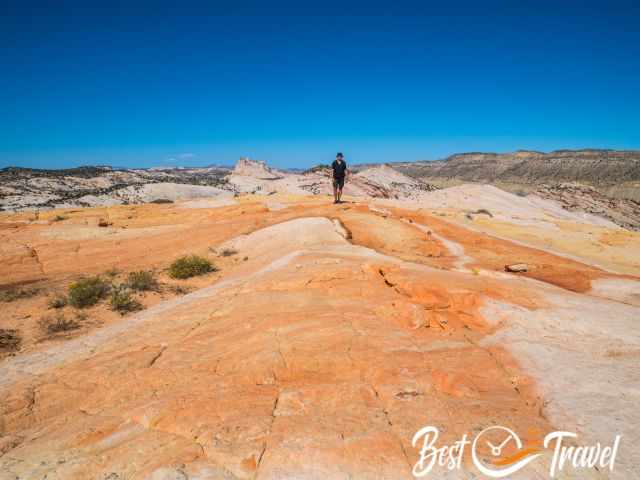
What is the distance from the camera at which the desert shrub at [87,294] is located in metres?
8.45

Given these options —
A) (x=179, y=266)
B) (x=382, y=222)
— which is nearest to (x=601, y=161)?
(x=382, y=222)

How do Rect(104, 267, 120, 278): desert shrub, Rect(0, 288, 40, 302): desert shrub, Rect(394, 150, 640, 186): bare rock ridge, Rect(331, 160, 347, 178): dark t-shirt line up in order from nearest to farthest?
1. Rect(0, 288, 40, 302): desert shrub
2. Rect(104, 267, 120, 278): desert shrub
3. Rect(331, 160, 347, 178): dark t-shirt
4. Rect(394, 150, 640, 186): bare rock ridge

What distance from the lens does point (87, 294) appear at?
28.3 ft

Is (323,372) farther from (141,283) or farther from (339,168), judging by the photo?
(339,168)

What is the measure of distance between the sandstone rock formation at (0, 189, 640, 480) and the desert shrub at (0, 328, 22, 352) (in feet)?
0.69

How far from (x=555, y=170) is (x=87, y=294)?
445 ft

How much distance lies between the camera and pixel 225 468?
296cm

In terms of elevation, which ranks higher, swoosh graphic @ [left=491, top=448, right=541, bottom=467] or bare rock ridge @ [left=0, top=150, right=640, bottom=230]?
bare rock ridge @ [left=0, top=150, right=640, bottom=230]

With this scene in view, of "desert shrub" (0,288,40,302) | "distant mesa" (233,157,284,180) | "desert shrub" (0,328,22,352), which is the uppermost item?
"distant mesa" (233,157,284,180)

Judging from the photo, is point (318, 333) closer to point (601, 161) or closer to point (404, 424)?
point (404, 424)

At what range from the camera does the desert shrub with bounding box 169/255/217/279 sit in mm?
11008

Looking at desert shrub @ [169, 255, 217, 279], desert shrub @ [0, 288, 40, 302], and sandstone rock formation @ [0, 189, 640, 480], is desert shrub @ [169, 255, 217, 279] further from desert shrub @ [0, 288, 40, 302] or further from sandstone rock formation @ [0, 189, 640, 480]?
desert shrub @ [0, 288, 40, 302]
